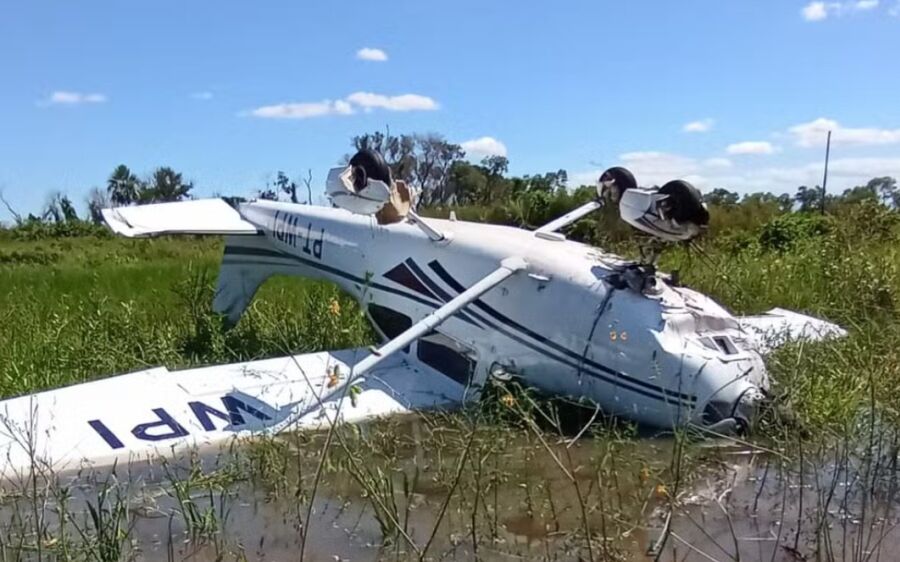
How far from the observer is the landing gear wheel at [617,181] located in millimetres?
9102

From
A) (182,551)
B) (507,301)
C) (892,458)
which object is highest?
(507,301)

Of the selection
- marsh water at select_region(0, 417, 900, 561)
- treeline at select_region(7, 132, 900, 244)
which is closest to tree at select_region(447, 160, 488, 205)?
treeline at select_region(7, 132, 900, 244)

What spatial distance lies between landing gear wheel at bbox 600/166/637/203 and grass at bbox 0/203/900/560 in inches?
58.8

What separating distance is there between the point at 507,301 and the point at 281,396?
1.93 metres

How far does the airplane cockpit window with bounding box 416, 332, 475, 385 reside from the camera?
8.03m

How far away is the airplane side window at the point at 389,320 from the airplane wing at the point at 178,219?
2.79 meters

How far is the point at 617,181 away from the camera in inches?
360

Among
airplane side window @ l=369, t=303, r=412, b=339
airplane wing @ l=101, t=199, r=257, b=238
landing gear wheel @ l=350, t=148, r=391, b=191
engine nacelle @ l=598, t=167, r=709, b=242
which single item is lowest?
airplane side window @ l=369, t=303, r=412, b=339

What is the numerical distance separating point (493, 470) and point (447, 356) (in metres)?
2.51

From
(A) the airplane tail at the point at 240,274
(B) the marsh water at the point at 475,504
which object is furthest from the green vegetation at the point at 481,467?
(A) the airplane tail at the point at 240,274

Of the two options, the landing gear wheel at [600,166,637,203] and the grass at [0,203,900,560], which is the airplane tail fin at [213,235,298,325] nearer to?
the grass at [0,203,900,560]

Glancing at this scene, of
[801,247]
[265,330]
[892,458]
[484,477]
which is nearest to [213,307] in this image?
[265,330]

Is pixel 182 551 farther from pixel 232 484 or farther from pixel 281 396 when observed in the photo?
pixel 281 396

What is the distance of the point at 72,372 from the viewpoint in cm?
938
